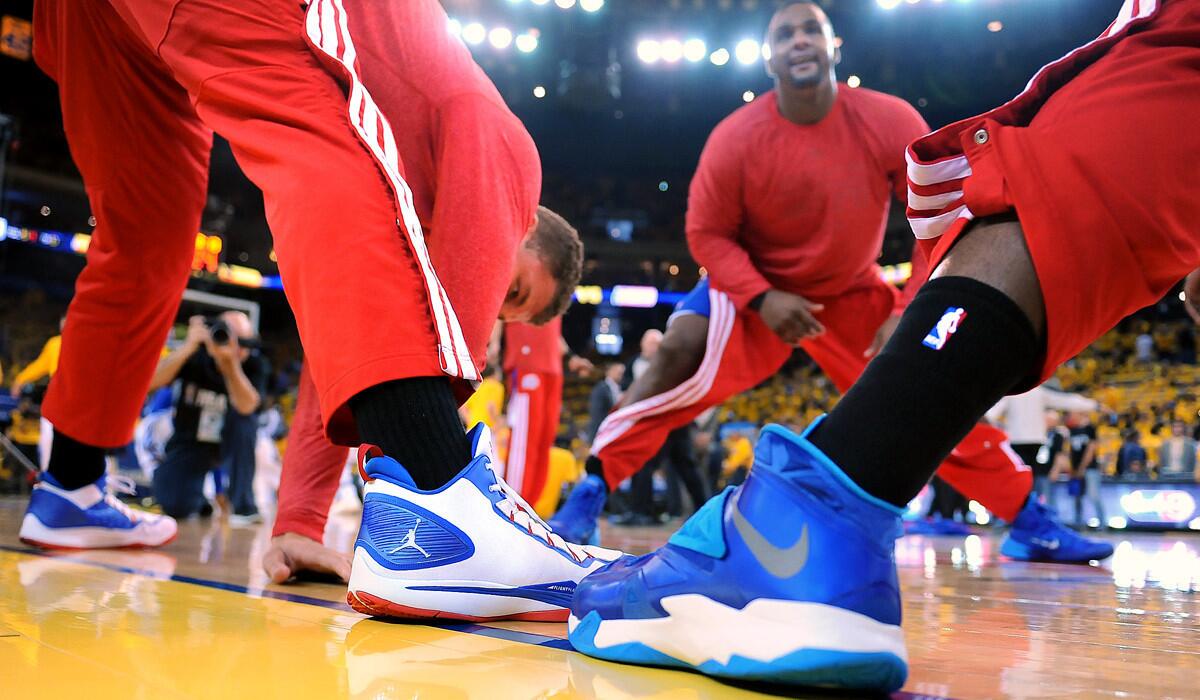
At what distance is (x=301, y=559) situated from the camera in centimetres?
118

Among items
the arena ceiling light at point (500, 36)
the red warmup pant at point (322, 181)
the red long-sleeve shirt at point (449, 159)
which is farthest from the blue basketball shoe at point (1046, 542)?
the arena ceiling light at point (500, 36)

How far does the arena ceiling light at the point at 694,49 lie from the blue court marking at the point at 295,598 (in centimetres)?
1294

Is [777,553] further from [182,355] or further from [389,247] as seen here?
[182,355]

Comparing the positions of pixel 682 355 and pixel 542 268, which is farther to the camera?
pixel 682 355

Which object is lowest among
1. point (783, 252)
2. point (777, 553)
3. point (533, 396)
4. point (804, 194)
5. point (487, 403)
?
point (487, 403)

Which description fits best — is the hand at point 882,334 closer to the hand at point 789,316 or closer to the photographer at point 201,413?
the hand at point 789,316

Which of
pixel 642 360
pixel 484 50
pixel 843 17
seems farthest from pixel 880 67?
pixel 642 360

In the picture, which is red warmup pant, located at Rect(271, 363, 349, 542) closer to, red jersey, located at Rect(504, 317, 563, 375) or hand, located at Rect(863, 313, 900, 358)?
hand, located at Rect(863, 313, 900, 358)

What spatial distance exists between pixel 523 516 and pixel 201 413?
3745 millimetres

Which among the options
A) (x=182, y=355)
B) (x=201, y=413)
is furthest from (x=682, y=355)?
(x=201, y=413)

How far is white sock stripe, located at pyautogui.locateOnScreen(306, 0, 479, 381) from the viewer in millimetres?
811

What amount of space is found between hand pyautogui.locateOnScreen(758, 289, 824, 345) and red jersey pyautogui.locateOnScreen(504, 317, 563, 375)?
146cm

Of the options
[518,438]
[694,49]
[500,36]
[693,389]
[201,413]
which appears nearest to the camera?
[693,389]

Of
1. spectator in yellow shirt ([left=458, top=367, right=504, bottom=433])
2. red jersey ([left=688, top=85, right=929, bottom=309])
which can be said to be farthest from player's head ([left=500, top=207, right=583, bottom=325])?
spectator in yellow shirt ([left=458, top=367, right=504, bottom=433])
